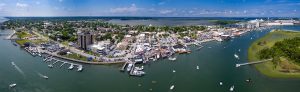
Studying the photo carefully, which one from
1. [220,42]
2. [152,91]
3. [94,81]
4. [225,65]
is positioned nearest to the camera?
[152,91]

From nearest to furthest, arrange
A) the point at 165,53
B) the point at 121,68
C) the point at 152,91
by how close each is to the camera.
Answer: the point at 152,91 → the point at 121,68 → the point at 165,53

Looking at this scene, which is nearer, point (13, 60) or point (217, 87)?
point (217, 87)

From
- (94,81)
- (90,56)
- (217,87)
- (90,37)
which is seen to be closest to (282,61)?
(217,87)

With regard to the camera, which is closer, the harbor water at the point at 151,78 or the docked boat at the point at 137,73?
the harbor water at the point at 151,78

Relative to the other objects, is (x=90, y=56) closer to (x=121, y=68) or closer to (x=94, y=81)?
(x=121, y=68)

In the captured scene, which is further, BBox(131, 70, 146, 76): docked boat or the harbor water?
BBox(131, 70, 146, 76): docked boat

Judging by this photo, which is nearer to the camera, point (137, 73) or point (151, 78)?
point (151, 78)

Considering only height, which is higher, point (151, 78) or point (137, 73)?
point (137, 73)

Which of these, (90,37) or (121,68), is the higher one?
(90,37)
